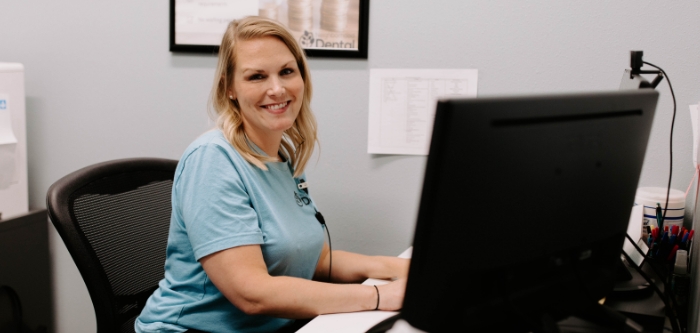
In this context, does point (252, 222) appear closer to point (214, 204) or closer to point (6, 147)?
point (214, 204)

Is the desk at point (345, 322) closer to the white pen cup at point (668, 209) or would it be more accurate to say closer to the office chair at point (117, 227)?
the office chair at point (117, 227)

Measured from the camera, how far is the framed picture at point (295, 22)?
5.86 feet

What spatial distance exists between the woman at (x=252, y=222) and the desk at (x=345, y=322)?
0.7 inches

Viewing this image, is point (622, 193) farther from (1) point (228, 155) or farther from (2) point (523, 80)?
(2) point (523, 80)

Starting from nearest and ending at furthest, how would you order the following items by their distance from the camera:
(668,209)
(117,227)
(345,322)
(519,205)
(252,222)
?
1. (519,205)
2. (345,322)
3. (252,222)
4. (117,227)
5. (668,209)

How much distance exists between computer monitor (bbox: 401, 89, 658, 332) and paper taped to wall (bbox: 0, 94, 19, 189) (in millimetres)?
1717

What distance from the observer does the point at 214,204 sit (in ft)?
3.89

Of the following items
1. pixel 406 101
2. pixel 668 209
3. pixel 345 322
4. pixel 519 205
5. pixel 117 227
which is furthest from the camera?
pixel 406 101

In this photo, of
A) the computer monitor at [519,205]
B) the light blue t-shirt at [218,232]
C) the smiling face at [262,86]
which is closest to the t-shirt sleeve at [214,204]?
the light blue t-shirt at [218,232]

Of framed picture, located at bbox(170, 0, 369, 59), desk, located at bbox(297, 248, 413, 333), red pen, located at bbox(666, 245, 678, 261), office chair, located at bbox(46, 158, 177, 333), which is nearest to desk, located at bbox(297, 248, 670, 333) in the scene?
desk, located at bbox(297, 248, 413, 333)

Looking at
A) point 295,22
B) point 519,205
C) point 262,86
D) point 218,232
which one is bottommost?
point 218,232

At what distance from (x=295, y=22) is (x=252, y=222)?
0.84 meters


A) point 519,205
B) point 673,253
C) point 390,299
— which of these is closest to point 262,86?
point 390,299

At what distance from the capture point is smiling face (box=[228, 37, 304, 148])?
1368mm
